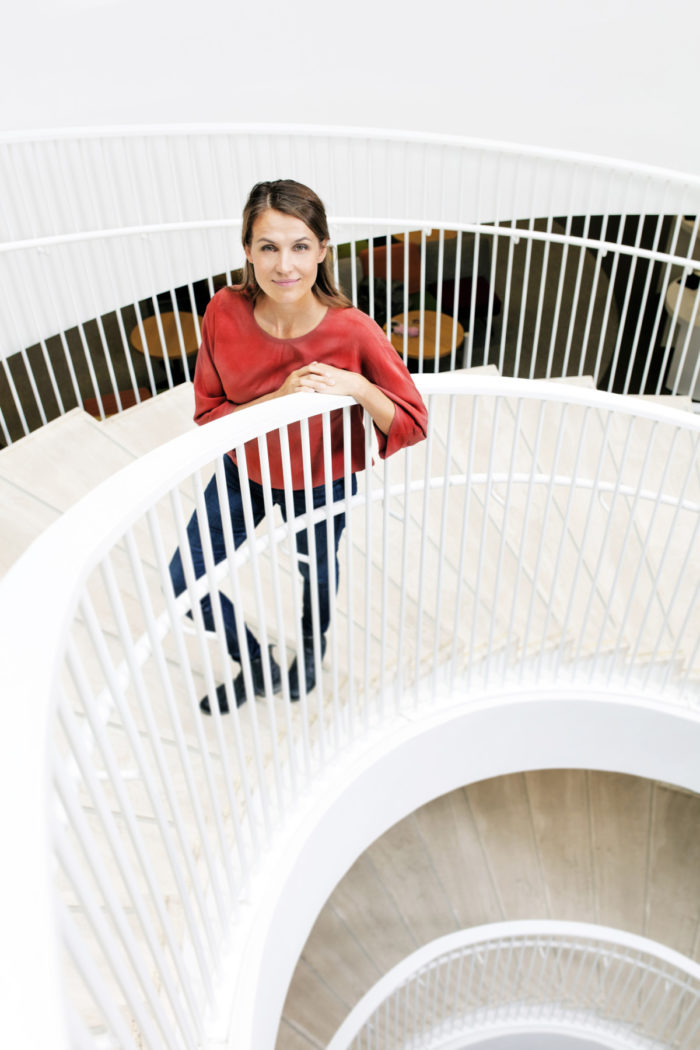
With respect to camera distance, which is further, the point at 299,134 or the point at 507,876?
the point at 507,876

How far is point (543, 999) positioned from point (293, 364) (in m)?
6.50

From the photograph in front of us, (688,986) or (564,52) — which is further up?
(564,52)

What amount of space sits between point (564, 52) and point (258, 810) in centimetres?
593

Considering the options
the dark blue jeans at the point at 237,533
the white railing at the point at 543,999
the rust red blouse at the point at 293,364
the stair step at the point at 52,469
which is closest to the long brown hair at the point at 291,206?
the rust red blouse at the point at 293,364

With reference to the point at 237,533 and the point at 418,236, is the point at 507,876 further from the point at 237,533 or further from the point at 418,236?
the point at 418,236

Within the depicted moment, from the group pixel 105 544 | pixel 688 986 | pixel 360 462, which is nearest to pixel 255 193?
pixel 360 462

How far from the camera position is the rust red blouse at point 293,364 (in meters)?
2.33

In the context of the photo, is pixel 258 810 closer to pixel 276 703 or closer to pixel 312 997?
pixel 276 703

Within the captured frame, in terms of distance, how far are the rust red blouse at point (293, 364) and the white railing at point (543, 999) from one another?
5139 mm

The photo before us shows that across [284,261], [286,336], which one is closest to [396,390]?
[286,336]

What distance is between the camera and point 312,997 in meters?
6.13

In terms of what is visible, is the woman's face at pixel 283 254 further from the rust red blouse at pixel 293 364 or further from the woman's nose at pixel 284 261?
the rust red blouse at pixel 293 364

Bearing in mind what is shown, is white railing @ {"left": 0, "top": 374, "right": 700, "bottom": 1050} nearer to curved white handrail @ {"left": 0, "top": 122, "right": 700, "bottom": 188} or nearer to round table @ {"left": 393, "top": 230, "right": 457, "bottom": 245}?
curved white handrail @ {"left": 0, "top": 122, "right": 700, "bottom": 188}

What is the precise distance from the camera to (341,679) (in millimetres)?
3541
